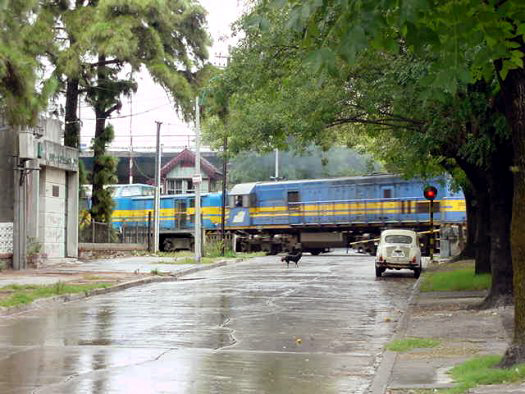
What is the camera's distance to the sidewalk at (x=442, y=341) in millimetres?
8664

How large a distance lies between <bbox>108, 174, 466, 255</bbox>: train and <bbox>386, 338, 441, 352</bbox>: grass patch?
31125 mm

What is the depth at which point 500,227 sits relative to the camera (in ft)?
55.0

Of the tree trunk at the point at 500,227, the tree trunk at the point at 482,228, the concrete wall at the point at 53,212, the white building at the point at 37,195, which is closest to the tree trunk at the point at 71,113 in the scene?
the white building at the point at 37,195

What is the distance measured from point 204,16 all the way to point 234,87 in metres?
20.4

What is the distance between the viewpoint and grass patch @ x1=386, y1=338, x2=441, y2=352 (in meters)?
11.2

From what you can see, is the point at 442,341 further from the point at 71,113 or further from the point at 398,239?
the point at 71,113

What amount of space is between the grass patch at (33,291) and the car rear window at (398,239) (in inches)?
448

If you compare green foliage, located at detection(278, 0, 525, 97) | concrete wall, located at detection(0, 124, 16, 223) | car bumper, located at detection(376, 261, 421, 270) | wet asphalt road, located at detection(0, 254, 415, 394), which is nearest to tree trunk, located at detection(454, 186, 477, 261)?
car bumper, located at detection(376, 261, 421, 270)

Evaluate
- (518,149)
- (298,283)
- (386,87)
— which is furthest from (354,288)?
(518,149)

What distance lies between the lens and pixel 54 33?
37031mm

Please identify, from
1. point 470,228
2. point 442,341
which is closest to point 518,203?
point 442,341

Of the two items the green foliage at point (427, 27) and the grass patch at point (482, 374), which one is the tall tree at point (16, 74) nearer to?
the green foliage at point (427, 27)

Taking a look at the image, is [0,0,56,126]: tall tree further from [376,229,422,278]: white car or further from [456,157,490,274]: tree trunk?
[376,229,422,278]: white car

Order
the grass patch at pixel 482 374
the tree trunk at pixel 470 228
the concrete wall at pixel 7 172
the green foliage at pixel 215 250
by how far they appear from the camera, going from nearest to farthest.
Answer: the grass patch at pixel 482 374
the concrete wall at pixel 7 172
the tree trunk at pixel 470 228
the green foliage at pixel 215 250
